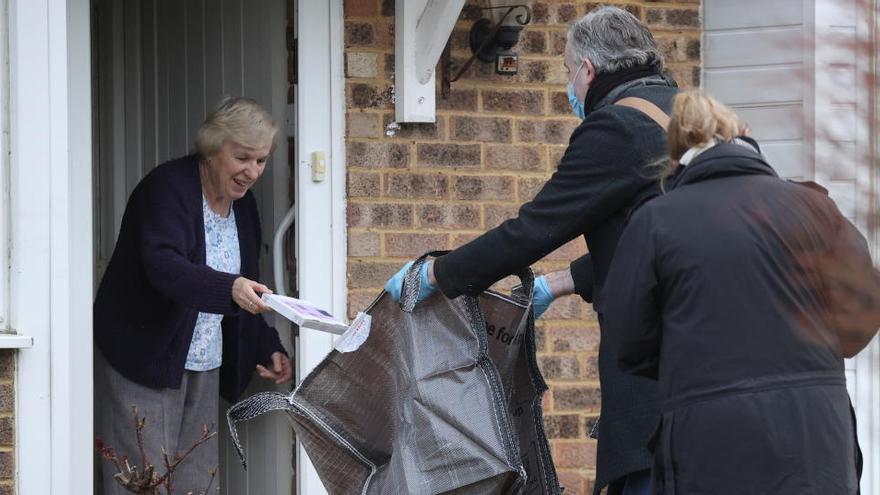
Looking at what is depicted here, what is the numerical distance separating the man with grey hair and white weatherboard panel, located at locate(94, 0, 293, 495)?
1731 mm

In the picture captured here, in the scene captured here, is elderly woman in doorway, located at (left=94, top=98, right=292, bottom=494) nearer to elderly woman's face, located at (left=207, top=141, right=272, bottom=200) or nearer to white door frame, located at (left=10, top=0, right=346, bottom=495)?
elderly woman's face, located at (left=207, top=141, right=272, bottom=200)

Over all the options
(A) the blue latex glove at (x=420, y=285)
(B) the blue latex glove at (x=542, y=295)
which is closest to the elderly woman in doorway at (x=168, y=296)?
(A) the blue latex glove at (x=420, y=285)

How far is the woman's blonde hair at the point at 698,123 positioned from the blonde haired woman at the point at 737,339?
4cm

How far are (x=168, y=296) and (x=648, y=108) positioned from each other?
1.87m

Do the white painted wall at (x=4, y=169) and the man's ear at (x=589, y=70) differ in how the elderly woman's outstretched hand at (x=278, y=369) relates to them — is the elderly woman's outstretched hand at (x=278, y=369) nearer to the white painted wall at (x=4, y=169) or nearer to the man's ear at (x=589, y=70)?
the white painted wall at (x=4, y=169)

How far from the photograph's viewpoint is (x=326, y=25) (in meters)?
4.25

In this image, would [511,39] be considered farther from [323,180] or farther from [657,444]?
[657,444]

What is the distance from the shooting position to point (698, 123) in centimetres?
257

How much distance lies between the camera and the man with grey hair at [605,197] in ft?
9.70

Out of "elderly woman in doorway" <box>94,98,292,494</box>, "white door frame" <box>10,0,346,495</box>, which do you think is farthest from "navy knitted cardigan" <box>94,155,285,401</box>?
"white door frame" <box>10,0,346,495</box>

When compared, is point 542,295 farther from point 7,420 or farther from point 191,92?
point 191,92

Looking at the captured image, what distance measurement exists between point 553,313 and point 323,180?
0.98m

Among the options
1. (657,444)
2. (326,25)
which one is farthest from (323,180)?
(657,444)

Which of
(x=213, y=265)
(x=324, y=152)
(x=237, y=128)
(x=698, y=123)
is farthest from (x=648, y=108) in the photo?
(x=213, y=265)
